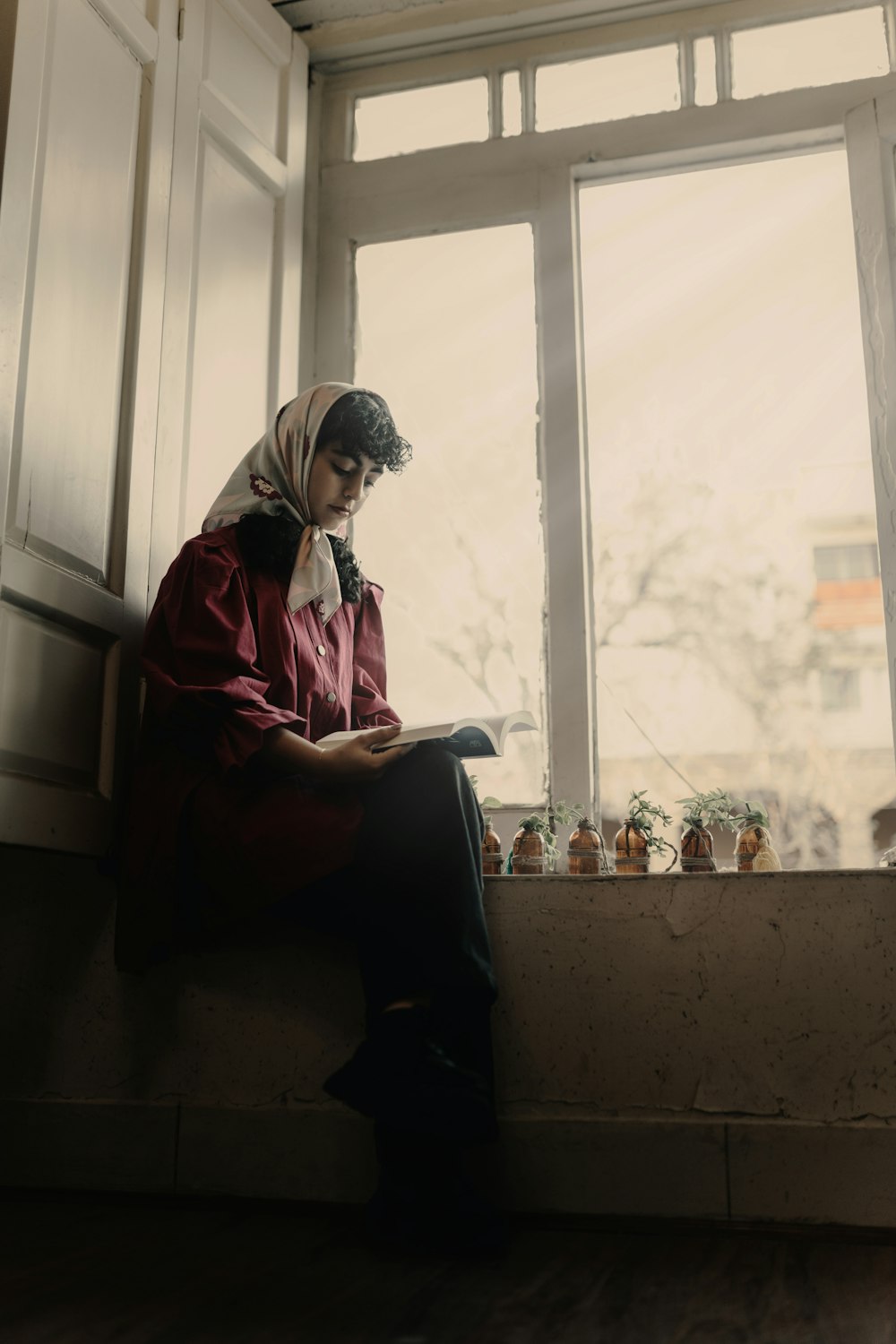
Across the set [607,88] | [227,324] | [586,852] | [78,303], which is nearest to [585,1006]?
[586,852]

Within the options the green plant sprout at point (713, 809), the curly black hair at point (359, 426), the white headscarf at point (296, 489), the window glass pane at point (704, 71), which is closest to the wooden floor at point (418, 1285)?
the green plant sprout at point (713, 809)

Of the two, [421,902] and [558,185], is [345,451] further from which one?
[558,185]

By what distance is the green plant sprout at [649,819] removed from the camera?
210cm

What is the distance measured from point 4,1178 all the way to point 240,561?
1037mm

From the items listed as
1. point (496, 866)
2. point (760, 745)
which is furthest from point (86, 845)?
point (760, 745)

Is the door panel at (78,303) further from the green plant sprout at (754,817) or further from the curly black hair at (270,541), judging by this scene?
the green plant sprout at (754,817)

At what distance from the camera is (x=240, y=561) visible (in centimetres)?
196

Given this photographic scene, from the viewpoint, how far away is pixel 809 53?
8.55 feet

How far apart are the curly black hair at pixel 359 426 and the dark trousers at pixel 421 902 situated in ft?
2.00

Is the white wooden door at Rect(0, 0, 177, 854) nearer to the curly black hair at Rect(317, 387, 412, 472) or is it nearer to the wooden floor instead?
the curly black hair at Rect(317, 387, 412, 472)

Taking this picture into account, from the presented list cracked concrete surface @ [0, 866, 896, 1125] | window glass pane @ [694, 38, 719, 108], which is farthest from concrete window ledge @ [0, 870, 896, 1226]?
window glass pane @ [694, 38, 719, 108]

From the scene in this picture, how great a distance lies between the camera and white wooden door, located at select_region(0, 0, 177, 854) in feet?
5.88

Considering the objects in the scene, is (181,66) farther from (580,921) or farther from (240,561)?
(580,921)

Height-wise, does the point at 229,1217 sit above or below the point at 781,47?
below
